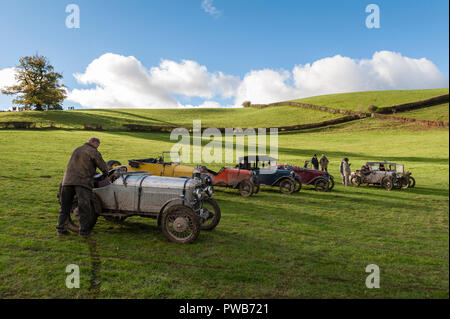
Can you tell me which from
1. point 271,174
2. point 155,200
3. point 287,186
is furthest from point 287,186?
point 155,200

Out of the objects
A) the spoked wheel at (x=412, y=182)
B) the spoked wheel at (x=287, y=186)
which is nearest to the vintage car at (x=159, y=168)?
the spoked wheel at (x=287, y=186)

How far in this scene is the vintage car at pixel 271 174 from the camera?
45.9 ft

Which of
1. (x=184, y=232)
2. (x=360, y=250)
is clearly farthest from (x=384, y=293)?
(x=184, y=232)

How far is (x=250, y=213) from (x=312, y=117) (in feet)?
192

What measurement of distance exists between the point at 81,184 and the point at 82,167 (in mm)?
384

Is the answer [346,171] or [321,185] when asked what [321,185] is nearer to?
[321,185]

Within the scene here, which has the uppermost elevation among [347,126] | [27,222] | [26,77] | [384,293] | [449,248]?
→ [26,77]

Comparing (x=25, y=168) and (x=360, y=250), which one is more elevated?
(x=25, y=168)

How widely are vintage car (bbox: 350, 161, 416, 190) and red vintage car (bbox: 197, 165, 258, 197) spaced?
821 centimetres

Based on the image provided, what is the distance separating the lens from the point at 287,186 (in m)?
14.1

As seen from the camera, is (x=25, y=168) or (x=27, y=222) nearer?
(x=27, y=222)

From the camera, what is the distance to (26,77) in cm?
6331

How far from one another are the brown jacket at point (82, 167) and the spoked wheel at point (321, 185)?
11676mm
